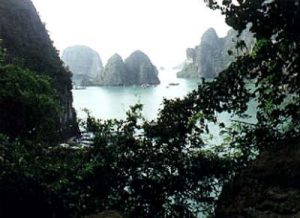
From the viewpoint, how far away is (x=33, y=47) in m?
70.7

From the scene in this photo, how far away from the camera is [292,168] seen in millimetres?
9031

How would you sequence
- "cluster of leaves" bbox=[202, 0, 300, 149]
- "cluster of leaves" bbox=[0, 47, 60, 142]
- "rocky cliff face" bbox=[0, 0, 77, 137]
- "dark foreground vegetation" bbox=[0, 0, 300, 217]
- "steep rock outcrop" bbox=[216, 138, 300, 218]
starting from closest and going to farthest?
"steep rock outcrop" bbox=[216, 138, 300, 218] → "cluster of leaves" bbox=[202, 0, 300, 149] → "dark foreground vegetation" bbox=[0, 0, 300, 217] → "cluster of leaves" bbox=[0, 47, 60, 142] → "rocky cliff face" bbox=[0, 0, 77, 137]

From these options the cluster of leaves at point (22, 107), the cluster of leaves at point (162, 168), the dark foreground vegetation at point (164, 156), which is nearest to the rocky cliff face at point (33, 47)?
the cluster of leaves at point (22, 107)

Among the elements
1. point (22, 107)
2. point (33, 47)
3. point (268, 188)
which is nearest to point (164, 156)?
point (268, 188)

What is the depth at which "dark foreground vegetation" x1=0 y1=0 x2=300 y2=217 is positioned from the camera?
11.7m

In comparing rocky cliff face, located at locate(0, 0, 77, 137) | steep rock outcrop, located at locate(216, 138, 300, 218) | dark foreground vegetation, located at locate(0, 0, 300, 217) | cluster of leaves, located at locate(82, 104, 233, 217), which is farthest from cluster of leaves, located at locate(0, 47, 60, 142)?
rocky cliff face, located at locate(0, 0, 77, 137)

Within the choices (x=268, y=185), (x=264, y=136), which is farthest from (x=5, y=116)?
(x=268, y=185)

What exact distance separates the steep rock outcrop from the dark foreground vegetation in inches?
36.0

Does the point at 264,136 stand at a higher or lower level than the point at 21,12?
lower

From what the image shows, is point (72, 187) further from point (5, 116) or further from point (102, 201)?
point (5, 116)

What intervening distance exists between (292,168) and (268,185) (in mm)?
628

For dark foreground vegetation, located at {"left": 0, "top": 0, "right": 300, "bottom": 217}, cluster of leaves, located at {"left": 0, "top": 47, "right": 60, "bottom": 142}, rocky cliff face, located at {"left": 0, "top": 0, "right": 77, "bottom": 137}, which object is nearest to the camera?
dark foreground vegetation, located at {"left": 0, "top": 0, "right": 300, "bottom": 217}

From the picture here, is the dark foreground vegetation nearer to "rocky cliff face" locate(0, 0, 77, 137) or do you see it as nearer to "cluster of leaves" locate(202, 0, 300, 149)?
"cluster of leaves" locate(202, 0, 300, 149)

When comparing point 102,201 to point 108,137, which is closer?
point 102,201
